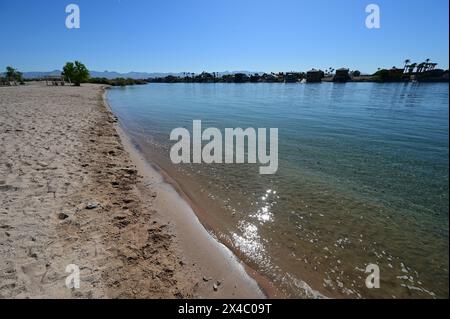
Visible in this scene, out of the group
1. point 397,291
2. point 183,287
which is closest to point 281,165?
point 397,291

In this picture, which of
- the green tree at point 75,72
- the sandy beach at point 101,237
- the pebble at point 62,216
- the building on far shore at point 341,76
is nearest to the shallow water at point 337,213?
the sandy beach at point 101,237

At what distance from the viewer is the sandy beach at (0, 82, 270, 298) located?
4.40 meters

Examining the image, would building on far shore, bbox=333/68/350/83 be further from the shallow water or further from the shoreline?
the shoreline

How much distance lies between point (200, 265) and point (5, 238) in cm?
414

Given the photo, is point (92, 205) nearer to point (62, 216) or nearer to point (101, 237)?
point (62, 216)

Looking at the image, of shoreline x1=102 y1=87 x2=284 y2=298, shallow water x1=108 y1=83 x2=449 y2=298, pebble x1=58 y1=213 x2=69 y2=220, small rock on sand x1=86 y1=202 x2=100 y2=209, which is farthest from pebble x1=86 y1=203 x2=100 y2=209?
shallow water x1=108 y1=83 x2=449 y2=298

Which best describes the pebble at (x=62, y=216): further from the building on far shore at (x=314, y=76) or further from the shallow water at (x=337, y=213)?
the building on far shore at (x=314, y=76)

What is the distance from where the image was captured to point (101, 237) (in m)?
5.57

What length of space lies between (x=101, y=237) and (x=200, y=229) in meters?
2.43

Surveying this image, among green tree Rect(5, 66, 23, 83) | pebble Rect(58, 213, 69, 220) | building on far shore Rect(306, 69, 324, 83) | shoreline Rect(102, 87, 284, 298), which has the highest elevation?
building on far shore Rect(306, 69, 324, 83)

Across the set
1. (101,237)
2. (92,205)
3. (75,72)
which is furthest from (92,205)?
(75,72)

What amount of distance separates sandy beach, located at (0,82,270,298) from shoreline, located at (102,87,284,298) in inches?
1.1

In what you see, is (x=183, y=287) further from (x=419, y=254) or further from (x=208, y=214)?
(x=419, y=254)

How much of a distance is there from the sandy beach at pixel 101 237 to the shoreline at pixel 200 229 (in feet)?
0.10
